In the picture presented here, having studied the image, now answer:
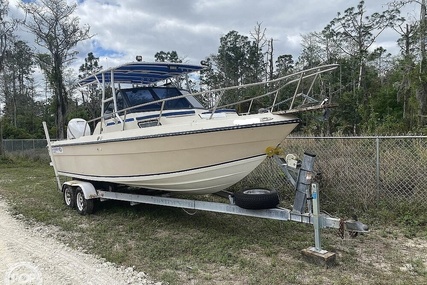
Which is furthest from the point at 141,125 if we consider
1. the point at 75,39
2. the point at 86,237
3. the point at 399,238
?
the point at 75,39

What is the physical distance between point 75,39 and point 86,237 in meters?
20.4

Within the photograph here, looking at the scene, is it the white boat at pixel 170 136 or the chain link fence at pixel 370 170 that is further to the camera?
the chain link fence at pixel 370 170

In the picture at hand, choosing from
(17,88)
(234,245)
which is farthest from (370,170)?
(17,88)

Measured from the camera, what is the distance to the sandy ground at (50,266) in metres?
3.70

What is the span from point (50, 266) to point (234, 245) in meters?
2.28

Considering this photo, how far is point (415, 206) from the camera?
528cm

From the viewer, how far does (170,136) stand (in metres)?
4.82

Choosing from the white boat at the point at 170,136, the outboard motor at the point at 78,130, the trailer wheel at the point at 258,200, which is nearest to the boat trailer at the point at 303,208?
the trailer wheel at the point at 258,200

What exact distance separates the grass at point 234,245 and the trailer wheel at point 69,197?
24cm

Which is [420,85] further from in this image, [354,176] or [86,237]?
[86,237]

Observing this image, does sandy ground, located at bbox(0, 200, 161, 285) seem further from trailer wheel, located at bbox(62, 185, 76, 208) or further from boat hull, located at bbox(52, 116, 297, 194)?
trailer wheel, located at bbox(62, 185, 76, 208)

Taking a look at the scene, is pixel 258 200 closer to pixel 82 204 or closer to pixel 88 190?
pixel 88 190

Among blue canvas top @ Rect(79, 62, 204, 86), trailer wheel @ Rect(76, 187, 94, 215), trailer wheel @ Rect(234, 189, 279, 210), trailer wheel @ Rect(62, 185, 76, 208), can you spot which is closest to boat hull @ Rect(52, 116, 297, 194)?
trailer wheel @ Rect(234, 189, 279, 210)

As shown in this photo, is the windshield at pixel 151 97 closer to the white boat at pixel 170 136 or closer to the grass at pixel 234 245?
the white boat at pixel 170 136
